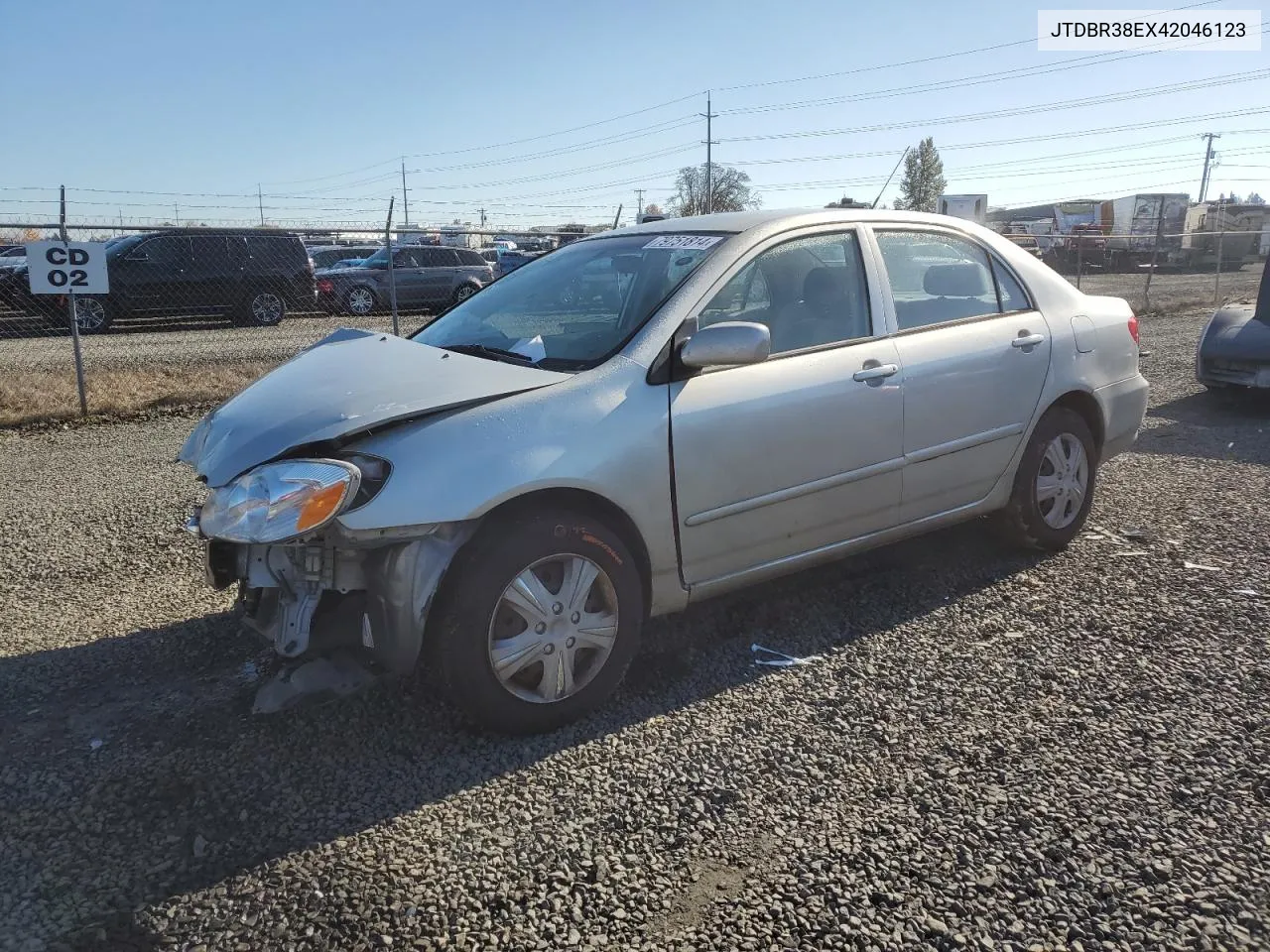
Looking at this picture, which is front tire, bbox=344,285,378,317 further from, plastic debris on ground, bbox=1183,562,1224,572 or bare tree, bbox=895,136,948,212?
bare tree, bbox=895,136,948,212

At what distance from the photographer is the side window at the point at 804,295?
3.68 m

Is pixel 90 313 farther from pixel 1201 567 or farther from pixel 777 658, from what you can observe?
pixel 1201 567

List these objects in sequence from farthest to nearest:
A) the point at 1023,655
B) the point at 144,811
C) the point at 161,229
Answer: the point at 161,229 → the point at 1023,655 → the point at 144,811

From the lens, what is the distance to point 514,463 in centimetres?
294

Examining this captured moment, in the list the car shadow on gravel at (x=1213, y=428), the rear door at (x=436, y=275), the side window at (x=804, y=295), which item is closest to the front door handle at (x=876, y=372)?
the side window at (x=804, y=295)

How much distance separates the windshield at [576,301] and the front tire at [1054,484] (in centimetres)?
194

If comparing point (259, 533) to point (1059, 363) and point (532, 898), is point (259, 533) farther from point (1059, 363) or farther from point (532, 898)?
point (1059, 363)

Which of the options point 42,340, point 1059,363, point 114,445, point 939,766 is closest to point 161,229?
point 114,445

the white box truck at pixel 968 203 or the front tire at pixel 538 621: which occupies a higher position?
the white box truck at pixel 968 203

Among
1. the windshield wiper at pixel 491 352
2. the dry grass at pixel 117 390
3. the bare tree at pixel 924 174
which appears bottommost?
the dry grass at pixel 117 390

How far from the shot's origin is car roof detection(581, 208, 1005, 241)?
Result: 3.86m

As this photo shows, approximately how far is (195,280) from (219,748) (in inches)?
605

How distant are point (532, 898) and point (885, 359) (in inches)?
99.0

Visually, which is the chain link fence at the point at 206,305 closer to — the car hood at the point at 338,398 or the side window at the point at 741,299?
the car hood at the point at 338,398
